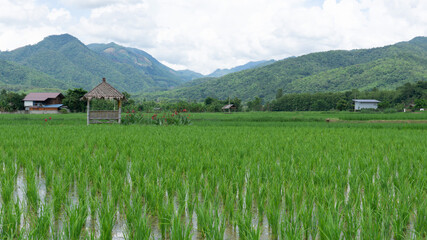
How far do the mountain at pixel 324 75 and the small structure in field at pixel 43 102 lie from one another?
70731 millimetres

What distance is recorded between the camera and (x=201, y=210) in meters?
2.67

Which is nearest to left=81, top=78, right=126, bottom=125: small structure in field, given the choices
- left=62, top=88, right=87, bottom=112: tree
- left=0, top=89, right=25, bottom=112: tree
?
left=62, top=88, right=87, bottom=112: tree

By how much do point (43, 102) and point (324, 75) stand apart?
100237 millimetres

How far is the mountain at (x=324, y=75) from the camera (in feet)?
337

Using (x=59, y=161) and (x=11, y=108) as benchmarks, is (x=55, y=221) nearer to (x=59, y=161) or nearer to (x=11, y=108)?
(x=59, y=161)

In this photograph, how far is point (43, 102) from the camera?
57938 millimetres

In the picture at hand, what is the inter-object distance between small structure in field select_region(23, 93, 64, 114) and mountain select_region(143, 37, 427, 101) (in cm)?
7073

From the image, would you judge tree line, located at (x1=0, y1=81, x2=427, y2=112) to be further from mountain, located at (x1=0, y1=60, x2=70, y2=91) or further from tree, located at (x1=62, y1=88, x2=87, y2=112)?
mountain, located at (x1=0, y1=60, x2=70, y2=91)

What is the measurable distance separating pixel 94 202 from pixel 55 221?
0.46m

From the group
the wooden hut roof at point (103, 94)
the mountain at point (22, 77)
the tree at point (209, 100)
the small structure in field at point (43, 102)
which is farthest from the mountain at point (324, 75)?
the wooden hut roof at point (103, 94)

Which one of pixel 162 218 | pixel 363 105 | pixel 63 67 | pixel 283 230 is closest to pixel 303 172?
pixel 283 230

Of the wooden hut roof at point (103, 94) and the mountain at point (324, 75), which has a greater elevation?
the mountain at point (324, 75)

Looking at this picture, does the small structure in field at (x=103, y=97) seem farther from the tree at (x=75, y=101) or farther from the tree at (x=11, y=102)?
the tree at (x=11, y=102)

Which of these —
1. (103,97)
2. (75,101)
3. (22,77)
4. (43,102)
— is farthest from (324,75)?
(22,77)
